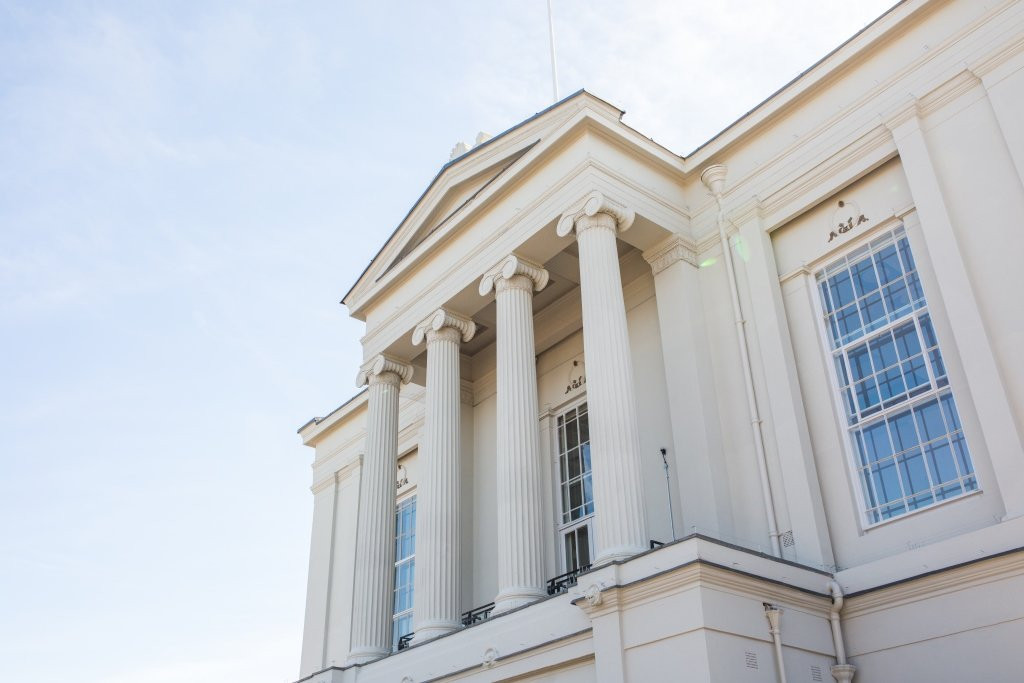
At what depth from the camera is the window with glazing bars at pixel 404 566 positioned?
2081cm

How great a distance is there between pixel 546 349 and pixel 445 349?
230 centimetres

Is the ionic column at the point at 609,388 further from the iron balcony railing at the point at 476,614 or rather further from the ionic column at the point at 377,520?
the ionic column at the point at 377,520

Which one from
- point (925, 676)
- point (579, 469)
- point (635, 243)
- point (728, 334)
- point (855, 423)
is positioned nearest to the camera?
point (925, 676)

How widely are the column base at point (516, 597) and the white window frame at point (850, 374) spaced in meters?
4.52

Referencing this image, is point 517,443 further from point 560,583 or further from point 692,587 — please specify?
point 692,587

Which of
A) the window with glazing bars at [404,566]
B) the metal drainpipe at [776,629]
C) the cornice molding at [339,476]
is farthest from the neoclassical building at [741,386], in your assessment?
the cornice molding at [339,476]

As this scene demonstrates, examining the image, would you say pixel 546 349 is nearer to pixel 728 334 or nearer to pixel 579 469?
pixel 579 469

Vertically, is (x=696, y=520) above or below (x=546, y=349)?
below

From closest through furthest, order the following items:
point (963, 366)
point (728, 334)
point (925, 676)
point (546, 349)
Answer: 1. point (925, 676)
2. point (963, 366)
3. point (728, 334)
4. point (546, 349)

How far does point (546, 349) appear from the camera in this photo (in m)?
19.2

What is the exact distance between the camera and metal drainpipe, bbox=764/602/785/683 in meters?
11.2

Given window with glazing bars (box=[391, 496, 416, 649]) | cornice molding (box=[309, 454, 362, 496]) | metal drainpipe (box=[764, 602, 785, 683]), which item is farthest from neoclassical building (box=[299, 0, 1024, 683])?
cornice molding (box=[309, 454, 362, 496])

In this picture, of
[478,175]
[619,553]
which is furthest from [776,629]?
[478,175]

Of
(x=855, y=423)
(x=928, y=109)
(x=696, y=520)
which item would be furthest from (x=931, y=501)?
(x=928, y=109)
